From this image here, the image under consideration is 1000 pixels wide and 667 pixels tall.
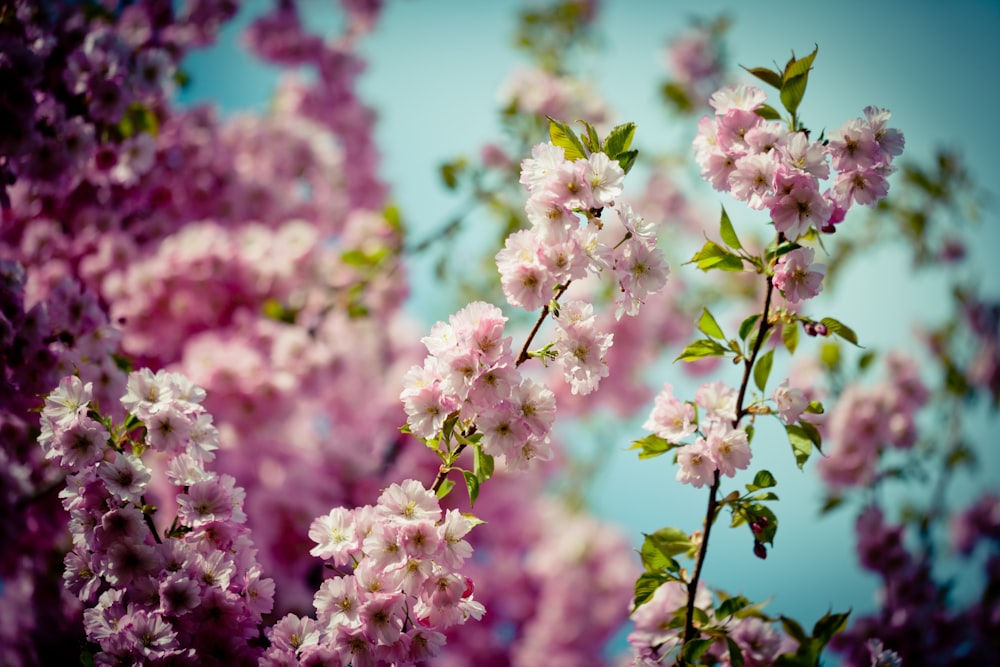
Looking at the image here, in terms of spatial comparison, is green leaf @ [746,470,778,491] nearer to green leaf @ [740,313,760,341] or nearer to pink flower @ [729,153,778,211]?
green leaf @ [740,313,760,341]

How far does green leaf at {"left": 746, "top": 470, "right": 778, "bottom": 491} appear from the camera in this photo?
60.0 inches

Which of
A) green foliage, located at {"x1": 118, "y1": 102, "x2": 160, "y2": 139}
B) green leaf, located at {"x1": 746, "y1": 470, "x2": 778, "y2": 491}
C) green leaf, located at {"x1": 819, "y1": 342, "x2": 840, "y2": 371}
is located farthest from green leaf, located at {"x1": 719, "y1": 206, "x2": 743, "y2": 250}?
green foliage, located at {"x1": 118, "y1": 102, "x2": 160, "y2": 139}

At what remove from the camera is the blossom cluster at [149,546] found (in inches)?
55.9

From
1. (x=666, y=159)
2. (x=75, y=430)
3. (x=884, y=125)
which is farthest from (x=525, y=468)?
(x=666, y=159)

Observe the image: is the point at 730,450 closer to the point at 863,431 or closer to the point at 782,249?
the point at 782,249

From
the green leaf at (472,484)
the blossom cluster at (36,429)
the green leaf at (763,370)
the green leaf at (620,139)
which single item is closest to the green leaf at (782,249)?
the green leaf at (763,370)

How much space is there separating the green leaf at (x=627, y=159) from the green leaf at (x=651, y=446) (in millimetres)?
674

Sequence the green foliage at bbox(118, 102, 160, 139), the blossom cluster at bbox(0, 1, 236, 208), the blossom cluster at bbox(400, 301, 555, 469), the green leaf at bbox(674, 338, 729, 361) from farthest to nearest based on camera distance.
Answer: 1. the green foliage at bbox(118, 102, 160, 139)
2. the blossom cluster at bbox(0, 1, 236, 208)
3. the green leaf at bbox(674, 338, 729, 361)
4. the blossom cluster at bbox(400, 301, 555, 469)

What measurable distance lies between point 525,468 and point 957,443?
355cm

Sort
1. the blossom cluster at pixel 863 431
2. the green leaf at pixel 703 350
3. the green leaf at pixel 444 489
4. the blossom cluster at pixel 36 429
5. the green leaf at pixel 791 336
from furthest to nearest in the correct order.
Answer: the blossom cluster at pixel 863 431, the blossom cluster at pixel 36 429, the green leaf at pixel 791 336, the green leaf at pixel 703 350, the green leaf at pixel 444 489

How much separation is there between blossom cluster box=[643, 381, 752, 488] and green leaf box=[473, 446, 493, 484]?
43 cm

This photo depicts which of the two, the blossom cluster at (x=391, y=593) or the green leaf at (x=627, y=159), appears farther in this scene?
the green leaf at (x=627, y=159)

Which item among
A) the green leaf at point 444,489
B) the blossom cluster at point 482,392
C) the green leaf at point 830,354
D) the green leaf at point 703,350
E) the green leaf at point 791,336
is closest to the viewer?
the blossom cluster at point 482,392

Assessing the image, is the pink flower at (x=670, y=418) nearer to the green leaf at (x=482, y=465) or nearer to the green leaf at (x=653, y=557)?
the green leaf at (x=653, y=557)
